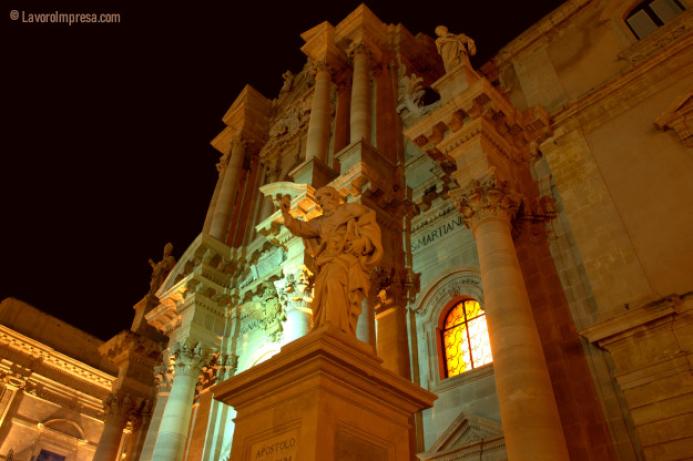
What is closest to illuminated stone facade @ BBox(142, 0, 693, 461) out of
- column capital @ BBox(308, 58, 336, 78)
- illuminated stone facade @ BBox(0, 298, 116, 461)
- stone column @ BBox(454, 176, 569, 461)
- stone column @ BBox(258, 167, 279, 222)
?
stone column @ BBox(454, 176, 569, 461)

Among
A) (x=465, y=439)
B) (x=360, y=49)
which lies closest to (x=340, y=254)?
(x=465, y=439)

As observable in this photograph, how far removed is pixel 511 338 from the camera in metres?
8.36

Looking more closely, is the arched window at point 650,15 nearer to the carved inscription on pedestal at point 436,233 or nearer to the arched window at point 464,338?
the carved inscription on pedestal at point 436,233

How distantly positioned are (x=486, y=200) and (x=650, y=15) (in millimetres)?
7386

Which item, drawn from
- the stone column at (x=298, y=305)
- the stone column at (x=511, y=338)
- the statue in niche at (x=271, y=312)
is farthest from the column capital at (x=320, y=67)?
the stone column at (x=511, y=338)

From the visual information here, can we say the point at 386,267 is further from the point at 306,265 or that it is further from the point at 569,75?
the point at 569,75

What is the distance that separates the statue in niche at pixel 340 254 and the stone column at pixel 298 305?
544cm

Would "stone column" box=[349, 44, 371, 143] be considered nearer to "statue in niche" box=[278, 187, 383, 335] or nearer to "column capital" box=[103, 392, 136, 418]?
"statue in niche" box=[278, 187, 383, 335]

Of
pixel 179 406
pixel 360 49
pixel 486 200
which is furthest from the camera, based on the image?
pixel 360 49

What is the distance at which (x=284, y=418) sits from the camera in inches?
193

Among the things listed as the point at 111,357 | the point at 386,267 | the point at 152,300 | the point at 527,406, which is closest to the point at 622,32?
the point at 386,267

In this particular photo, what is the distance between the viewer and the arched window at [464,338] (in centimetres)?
1216

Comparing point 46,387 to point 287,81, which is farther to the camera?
point 46,387

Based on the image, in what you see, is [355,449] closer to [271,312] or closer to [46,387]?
[271,312]
